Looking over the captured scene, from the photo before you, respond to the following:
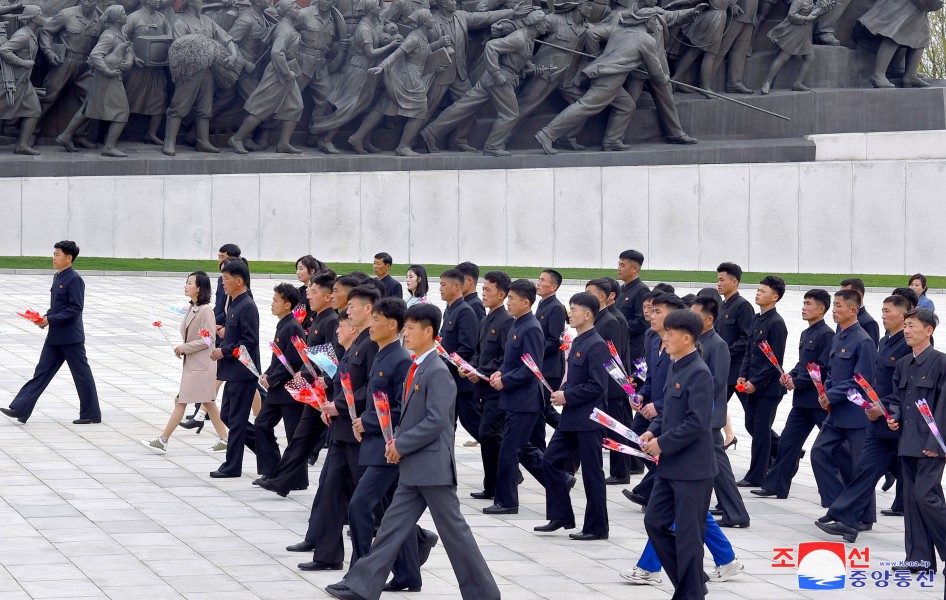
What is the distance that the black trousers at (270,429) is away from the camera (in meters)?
7.87

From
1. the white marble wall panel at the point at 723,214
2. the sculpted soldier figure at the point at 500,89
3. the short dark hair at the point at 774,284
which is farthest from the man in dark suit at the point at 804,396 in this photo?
the white marble wall panel at the point at 723,214

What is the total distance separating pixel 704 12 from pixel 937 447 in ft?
52.7

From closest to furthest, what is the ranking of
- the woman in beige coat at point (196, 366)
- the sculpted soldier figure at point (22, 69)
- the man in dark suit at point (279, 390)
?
the man in dark suit at point (279, 390)
the woman in beige coat at point (196, 366)
the sculpted soldier figure at point (22, 69)

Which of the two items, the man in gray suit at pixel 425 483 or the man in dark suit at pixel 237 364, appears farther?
the man in dark suit at pixel 237 364

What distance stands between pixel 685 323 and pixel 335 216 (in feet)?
51.0

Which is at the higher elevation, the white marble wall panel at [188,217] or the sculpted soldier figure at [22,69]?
the sculpted soldier figure at [22,69]

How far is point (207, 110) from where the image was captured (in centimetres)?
2002

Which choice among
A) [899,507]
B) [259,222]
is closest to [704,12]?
[259,222]

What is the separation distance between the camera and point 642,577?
20.0 ft

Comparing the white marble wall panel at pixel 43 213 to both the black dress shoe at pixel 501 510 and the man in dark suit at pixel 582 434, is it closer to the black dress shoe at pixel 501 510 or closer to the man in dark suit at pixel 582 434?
the black dress shoe at pixel 501 510

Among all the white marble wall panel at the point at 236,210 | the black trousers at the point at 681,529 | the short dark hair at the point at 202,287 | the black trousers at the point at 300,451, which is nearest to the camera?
the black trousers at the point at 681,529

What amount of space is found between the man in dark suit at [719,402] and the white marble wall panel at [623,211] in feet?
45.8

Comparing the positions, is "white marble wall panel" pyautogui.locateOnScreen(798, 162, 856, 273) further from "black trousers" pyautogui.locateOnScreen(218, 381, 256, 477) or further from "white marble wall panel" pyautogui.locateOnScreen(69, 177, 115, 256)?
"black trousers" pyautogui.locateOnScreen(218, 381, 256, 477)

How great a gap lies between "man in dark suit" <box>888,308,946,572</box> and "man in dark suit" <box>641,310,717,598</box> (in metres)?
1.20
